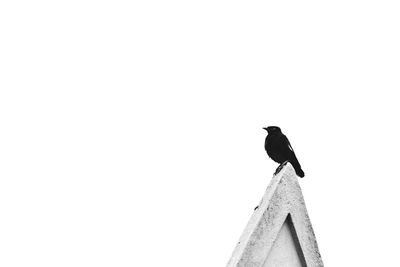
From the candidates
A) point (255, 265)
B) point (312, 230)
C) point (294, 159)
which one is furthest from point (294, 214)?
point (294, 159)

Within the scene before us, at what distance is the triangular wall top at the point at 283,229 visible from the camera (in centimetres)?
259

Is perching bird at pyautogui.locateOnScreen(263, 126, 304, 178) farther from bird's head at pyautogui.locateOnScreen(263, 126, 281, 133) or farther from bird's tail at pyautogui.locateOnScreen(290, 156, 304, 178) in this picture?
bird's head at pyautogui.locateOnScreen(263, 126, 281, 133)

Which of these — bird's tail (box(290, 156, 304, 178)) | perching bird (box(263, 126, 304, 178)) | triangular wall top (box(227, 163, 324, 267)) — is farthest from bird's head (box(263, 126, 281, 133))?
triangular wall top (box(227, 163, 324, 267))

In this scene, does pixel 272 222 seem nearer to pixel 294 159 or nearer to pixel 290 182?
pixel 290 182

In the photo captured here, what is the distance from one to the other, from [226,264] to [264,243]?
21 cm

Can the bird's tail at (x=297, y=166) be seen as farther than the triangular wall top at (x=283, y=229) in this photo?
Yes

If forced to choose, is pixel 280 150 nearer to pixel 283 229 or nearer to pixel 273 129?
pixel 273 129

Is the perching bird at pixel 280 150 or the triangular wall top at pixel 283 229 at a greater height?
the perching bird at pixel 280 150

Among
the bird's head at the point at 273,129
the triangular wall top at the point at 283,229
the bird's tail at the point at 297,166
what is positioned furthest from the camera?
the bird's head at the point at 273,129

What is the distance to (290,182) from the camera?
9.13 ft

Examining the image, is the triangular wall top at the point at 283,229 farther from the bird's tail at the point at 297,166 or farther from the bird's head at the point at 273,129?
the bird's head at the point at 273,129

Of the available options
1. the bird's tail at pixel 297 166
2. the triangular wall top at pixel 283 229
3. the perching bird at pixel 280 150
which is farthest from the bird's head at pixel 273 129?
the triangular wall top at pixel 283 229

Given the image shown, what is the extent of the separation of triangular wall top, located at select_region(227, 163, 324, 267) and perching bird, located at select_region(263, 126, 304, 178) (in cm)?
220

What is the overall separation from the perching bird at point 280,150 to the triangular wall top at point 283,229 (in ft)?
7.23
